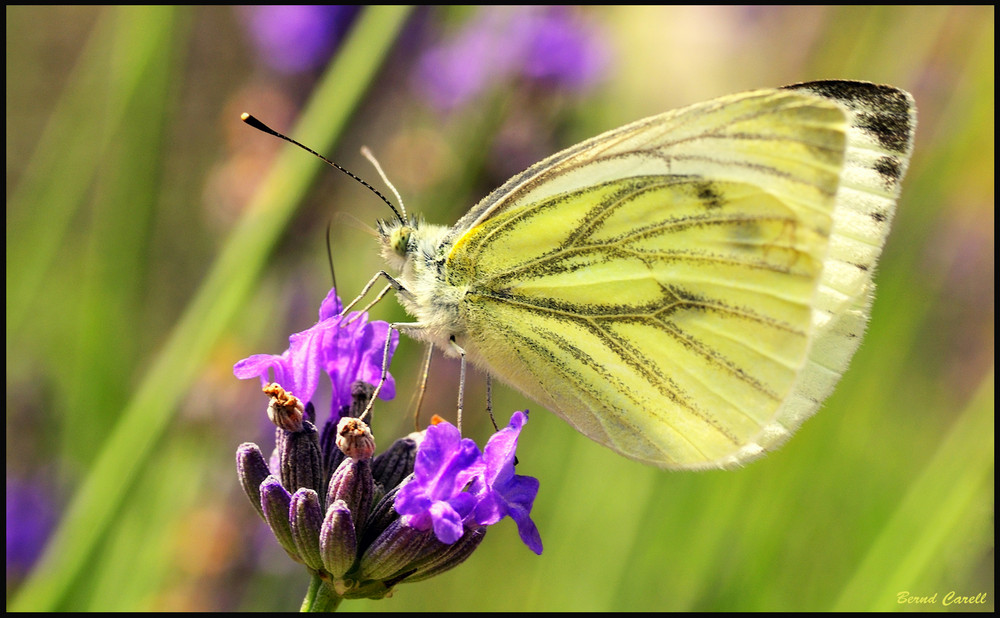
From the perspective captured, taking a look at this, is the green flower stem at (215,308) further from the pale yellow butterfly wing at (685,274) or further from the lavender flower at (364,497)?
the lavender flower at (364,497)

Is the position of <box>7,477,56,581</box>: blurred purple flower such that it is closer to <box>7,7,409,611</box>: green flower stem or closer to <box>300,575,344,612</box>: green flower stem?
<box>7,7,409,611</box>: green flower stem

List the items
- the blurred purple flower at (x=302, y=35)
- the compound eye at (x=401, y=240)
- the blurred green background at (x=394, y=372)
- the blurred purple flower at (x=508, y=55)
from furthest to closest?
the blurred purple flower at (x=302, y=35), the blurred purple flower at (x=508, y=55), the blurred green background at (x=394, y=372), the compound eye at (x=401, y=240)

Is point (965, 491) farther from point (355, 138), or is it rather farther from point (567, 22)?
point (567, 22)

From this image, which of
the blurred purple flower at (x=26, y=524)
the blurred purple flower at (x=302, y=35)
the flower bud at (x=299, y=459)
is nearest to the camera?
the flower bud at (x=299, y=459)

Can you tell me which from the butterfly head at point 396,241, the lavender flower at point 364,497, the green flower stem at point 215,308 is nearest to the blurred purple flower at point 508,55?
the green flower stem at point 215,308

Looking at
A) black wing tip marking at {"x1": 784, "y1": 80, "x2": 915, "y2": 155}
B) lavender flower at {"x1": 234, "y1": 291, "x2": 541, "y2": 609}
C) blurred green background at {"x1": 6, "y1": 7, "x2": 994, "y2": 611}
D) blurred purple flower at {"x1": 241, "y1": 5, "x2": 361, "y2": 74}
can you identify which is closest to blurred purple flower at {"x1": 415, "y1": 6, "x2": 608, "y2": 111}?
blurred green background at {"x1": 6, "y1": 7, "x2": 994, "y2": 611}

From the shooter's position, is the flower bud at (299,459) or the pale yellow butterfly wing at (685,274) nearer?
the flower bud at (299,459)

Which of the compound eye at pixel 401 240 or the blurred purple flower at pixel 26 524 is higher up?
the compound eye at pixel 401 240

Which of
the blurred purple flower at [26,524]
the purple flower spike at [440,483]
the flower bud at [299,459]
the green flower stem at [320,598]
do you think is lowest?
the blurred purple flower at [26,524]
